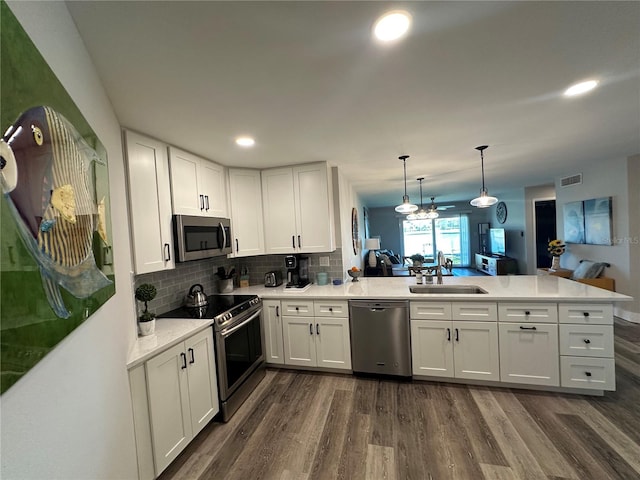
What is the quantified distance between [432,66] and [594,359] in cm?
274

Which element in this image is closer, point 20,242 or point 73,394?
point 20,242

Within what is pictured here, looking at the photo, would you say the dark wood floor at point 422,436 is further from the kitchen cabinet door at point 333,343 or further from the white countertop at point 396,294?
the white countertop at point 396,294

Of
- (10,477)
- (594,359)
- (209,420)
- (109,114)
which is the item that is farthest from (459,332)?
(109,114)

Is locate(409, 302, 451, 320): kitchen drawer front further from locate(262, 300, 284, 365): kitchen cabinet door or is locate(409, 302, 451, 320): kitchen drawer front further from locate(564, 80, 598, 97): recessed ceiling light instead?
locate(564, 80, 598, 97): recessed ceiling light

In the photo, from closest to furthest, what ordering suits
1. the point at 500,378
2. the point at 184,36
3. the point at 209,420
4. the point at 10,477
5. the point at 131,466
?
the point at 10,477, the point at 184,36, the point at 131,466, the point at 209,420, the point at 500,378

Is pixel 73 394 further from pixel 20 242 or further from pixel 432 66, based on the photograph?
pixel 432 66

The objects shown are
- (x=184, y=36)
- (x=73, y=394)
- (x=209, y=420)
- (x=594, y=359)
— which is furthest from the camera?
(x=594, y=359)

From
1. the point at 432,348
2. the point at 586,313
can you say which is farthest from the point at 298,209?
the point at 586,313

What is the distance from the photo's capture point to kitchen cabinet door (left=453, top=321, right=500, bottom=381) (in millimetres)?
2479

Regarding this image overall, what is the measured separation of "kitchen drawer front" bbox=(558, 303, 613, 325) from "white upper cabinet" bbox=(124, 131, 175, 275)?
341cm

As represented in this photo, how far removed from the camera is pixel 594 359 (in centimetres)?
226

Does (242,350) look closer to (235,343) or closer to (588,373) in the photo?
(235,343)

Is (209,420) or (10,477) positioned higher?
(10,477)

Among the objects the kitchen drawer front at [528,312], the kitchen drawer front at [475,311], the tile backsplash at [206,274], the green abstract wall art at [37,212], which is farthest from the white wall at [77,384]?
the kitchen drawer front at [528,312]
